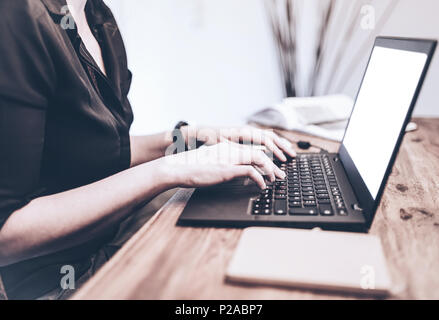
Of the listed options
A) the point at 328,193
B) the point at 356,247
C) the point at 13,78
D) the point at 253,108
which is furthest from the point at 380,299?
the point at 253,108

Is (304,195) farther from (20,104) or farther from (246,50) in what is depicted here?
(246,50)

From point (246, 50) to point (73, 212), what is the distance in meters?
1.41

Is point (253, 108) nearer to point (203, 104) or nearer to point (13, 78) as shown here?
point (203, 104)

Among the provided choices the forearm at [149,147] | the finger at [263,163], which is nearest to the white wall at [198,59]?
the forearm at [149,147]

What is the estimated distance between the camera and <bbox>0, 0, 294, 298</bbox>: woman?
497 mm

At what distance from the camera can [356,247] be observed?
0.43 metres

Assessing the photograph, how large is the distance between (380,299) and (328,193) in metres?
0.22

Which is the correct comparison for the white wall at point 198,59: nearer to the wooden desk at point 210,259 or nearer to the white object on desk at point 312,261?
the wooden desk at point 210,259

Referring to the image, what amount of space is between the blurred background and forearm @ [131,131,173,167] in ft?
2.59

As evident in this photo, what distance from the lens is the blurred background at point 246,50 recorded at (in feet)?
4.77

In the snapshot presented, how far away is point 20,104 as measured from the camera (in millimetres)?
496

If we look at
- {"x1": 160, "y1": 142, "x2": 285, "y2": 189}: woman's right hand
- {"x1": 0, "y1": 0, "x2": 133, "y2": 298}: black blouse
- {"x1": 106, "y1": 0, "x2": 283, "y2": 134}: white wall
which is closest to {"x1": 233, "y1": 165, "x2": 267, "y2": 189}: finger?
{"x1": 160, "y1": 142, "x2": 285, "y2": 189}: woman's right hand

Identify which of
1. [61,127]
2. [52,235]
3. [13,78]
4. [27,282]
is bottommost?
[27,282]

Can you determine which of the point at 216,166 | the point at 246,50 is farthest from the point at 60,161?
the point at 246,50
